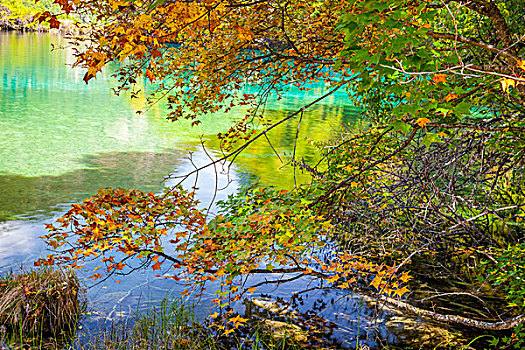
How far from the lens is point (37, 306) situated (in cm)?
515

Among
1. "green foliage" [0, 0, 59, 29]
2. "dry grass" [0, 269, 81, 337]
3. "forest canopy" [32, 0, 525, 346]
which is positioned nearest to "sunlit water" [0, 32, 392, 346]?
"dry grass" [0, 269, 81, 337]

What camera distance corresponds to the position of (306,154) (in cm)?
1677

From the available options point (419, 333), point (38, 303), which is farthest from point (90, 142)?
point (419, 333)

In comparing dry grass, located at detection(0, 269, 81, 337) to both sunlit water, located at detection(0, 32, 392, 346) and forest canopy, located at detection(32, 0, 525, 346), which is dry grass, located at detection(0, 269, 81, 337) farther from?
sunlit water, located at detection(0, 32, 392, 346)

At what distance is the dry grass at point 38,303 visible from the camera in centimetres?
506

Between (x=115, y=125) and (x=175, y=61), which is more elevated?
(x=175, y=61)

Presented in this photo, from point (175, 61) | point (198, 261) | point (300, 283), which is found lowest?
point (300, 283)

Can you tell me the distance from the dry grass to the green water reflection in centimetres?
223

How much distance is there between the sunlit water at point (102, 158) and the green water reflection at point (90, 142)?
28 mm

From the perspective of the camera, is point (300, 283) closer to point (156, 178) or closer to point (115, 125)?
point (156, 178)

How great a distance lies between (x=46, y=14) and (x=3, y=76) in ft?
96.8

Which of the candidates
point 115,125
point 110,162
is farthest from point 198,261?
point 115,125

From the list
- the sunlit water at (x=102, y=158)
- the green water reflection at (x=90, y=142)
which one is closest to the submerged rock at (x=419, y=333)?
the sunlit water at (x=102, y=158)

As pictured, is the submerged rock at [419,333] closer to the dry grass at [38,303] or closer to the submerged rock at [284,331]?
the submerged rock at [284,331]
